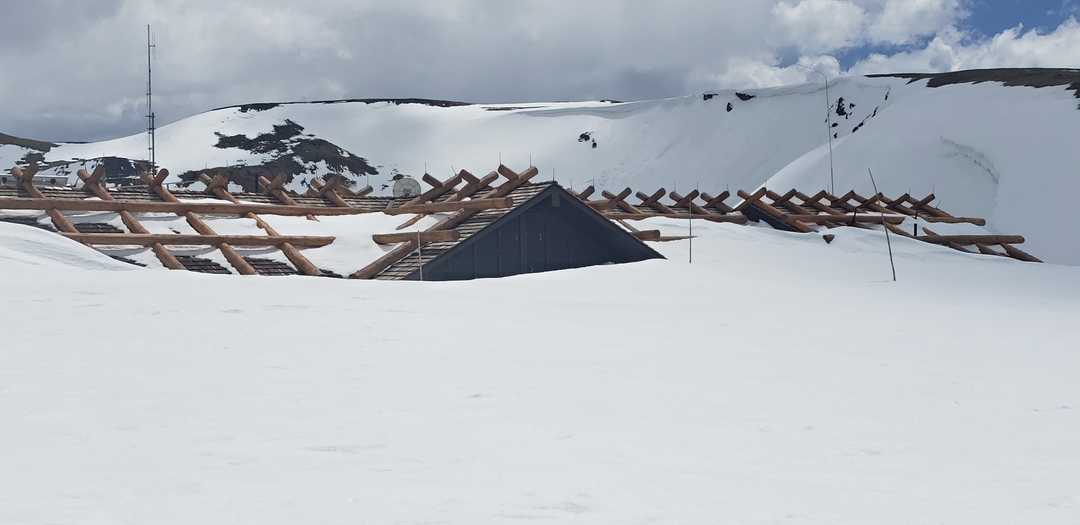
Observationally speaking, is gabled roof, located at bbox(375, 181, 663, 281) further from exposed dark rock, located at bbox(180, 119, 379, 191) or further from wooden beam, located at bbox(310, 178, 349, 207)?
exposed dark rock, located at bbox(180, 119, 379, 191)

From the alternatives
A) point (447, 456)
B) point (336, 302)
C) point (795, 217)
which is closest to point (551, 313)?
point (336, 302)

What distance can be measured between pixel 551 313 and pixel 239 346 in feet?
14.5

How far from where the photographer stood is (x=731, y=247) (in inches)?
1010

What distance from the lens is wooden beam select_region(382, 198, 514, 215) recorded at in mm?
20812

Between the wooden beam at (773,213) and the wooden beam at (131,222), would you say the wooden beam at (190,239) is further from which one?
the wooden beam at (773,213)

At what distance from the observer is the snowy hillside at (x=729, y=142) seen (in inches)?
1843

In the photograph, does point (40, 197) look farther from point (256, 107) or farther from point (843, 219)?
point (256, 107)

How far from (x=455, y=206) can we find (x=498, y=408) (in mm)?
14592

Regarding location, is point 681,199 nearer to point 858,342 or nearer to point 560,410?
point 858,342

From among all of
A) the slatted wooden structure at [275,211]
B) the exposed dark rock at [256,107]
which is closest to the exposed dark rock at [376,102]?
the exposed dark rock at [256,107]

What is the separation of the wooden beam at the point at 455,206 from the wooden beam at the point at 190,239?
2867 millimetres

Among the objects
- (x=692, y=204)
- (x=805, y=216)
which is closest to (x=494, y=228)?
(x=692, y=204)

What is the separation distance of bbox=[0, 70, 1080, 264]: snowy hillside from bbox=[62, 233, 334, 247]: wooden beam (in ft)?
44.9

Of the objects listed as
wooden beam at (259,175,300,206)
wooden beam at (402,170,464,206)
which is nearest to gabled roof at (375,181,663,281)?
wooden beam at (402,170,464,206)
